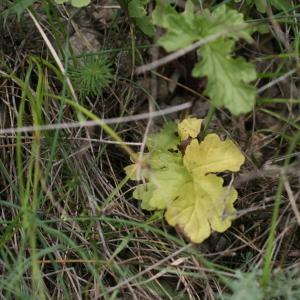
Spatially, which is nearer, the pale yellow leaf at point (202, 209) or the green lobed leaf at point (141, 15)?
the pale yellow leaf at point (202, 209)

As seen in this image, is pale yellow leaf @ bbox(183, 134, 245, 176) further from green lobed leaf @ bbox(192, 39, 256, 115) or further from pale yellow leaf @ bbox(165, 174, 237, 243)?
green lobed leaf @ bbox(192, 39, 256, 115)

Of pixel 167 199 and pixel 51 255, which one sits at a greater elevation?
pixel 167 199

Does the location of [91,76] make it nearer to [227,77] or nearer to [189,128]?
[189,128]

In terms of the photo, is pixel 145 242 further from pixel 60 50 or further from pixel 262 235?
pixel 60 50


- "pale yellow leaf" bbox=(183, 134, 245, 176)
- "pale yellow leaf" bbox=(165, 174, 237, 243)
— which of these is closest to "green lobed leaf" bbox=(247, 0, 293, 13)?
"pale yellow leaf" bbox=(183, 134, 245, 176)

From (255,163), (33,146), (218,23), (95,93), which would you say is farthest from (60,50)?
(255,163)

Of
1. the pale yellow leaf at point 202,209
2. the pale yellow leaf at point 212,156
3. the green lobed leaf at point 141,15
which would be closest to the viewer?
the pale yellow leaf at point 202,209

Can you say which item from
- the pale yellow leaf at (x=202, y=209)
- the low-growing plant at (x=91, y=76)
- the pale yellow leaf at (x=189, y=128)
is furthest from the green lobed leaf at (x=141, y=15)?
the pale yellow leaf at (x=202, y=209)

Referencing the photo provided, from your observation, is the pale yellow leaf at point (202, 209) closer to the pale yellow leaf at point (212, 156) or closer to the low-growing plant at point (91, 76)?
the pale yellow leaf at point (212, 156)

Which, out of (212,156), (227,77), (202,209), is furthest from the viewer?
(212,156)

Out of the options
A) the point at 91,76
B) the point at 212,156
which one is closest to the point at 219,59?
the point at 212,156

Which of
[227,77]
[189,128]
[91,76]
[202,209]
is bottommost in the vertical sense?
[202,209]
